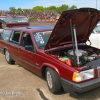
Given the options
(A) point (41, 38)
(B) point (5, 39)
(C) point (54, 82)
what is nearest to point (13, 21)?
(B) point (5, 39)

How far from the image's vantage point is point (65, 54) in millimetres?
4191

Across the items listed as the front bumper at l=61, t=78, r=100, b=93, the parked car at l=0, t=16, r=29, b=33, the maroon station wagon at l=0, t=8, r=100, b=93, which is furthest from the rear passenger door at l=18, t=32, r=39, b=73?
the parked car at l=0, t=16, r=29, b=33

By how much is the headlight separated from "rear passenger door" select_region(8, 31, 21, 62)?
2.88 m

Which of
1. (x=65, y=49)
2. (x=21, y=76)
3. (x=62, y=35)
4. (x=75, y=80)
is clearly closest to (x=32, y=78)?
(x=21, y=76)

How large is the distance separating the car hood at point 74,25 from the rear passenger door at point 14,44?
5.88 ft

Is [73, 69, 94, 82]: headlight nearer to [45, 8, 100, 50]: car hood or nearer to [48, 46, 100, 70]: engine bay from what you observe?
[48, 46, 100, 70]: engine bay

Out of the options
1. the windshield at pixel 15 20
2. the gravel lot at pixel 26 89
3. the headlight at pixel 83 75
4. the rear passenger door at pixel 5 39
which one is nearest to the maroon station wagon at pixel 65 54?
the headlight at pixel 83 75

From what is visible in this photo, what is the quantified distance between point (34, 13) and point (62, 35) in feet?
109

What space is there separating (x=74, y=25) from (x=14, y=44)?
8.94 feet

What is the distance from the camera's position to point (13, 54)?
555cm

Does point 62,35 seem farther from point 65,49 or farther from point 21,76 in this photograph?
point 21,76

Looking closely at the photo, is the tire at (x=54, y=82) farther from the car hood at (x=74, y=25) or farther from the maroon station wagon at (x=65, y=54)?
the car hood at (x=74, y=25)

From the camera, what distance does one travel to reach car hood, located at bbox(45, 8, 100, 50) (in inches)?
126

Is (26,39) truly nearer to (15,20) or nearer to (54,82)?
(54,82)
